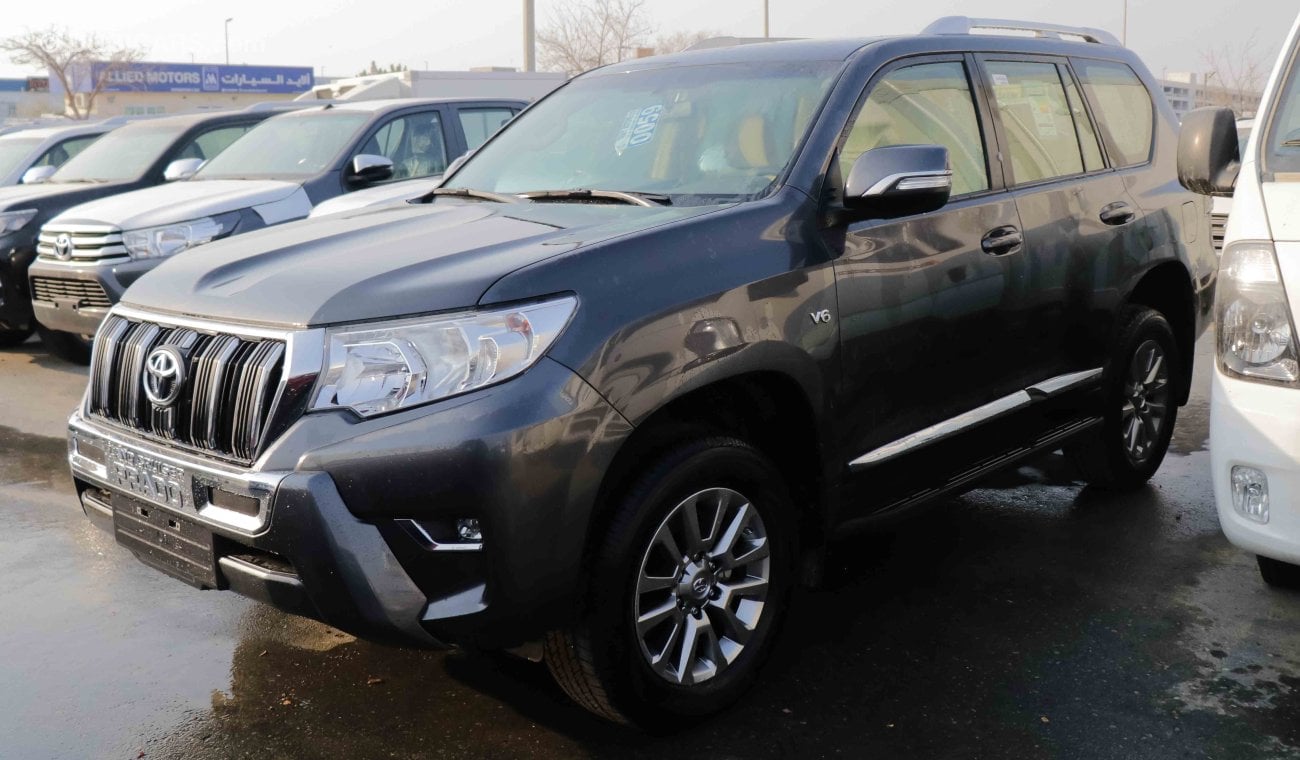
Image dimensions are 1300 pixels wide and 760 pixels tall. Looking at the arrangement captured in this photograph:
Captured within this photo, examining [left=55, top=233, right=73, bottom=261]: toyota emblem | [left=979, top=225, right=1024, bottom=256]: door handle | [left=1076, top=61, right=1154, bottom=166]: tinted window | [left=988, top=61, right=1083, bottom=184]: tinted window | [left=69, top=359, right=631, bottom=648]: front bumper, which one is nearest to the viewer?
[left=69, top=359, right=631, bottom=648]: front bumper

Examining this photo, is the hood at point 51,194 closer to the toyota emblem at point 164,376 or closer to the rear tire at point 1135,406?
the toyota emblem at point 164,376

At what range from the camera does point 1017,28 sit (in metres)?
4.91

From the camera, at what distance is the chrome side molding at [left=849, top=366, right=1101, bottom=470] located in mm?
3641

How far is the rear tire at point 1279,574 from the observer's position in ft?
13.2

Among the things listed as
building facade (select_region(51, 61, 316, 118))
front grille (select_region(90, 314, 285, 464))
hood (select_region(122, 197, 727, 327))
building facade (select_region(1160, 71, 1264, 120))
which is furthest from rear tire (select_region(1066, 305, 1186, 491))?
building facade (select_region(51, 61, 316, 118))

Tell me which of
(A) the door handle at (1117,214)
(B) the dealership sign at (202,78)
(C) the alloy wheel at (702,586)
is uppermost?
(B) the dealership sign at (202,78)

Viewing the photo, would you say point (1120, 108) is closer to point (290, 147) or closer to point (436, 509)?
point (436, 509)

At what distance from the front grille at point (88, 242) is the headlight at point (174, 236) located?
0.06 meters

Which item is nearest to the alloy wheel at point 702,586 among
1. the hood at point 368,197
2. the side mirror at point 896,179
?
the side mirror at point 896,179

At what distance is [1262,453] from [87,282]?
682cm

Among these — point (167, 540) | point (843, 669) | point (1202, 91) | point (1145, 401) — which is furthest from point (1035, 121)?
point (1202, 91)

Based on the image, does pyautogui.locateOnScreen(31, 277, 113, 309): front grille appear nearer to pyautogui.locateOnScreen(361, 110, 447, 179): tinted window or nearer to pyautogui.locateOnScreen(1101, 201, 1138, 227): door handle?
pyautogui.locateOnScreen(361, 110, 447, 179): tinted window

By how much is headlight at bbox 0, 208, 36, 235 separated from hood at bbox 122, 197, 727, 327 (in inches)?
235

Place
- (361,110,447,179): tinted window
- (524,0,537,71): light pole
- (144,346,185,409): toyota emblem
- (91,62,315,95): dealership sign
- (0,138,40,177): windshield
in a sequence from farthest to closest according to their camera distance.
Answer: (91,62,315,95): dealership sign, (524,0,537,71): light pole, (0,138,40,177): windshield, (361,110,447,179): tinted window, (144,346,185,409): toyota emblem
